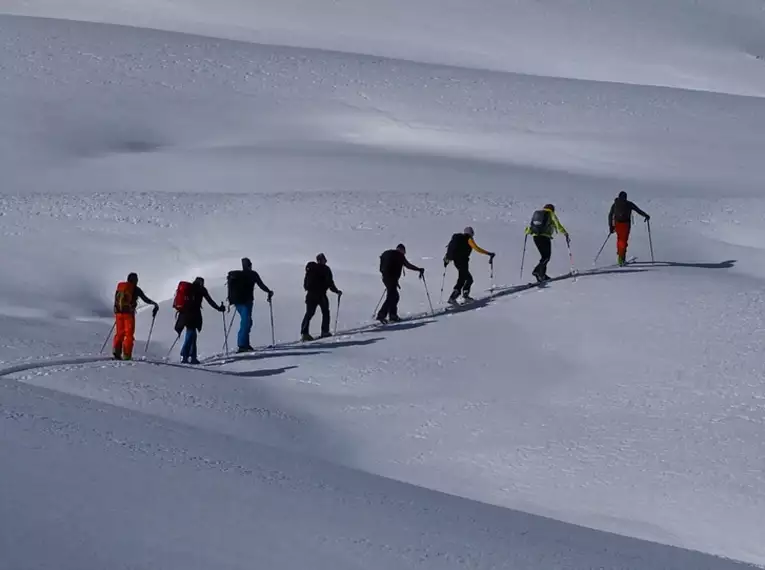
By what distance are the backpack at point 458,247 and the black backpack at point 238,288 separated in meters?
3.61

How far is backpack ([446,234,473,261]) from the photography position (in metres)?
21.1

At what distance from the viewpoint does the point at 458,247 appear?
21125mm

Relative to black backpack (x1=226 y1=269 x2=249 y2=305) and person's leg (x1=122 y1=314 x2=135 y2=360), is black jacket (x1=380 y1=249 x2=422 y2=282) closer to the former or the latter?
black backpack (x1=226 y1=269 x2=249 y2=305)

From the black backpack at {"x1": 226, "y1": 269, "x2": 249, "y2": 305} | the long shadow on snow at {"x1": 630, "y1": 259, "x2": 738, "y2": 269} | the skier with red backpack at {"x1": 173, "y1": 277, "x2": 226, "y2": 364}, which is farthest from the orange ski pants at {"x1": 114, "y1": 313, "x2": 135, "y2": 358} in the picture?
the long shadow on snow at {"x1": 630, "y1": 259, "x2": 738, "y2": 269}

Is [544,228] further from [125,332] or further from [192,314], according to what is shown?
[125,332]

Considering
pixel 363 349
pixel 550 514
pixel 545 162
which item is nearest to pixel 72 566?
pixel 550 514

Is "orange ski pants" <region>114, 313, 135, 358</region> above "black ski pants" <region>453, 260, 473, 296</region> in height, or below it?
below

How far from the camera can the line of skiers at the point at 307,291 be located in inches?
690

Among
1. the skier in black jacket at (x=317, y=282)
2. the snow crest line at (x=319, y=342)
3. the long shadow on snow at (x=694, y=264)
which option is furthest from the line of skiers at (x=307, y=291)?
the long shadow on snow at (x=694, y=264)

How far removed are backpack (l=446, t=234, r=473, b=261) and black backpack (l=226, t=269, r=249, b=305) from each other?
3.61 metres

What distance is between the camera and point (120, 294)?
57.2ft

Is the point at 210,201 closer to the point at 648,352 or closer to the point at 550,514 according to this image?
the point at 648,352

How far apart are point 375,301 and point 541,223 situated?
326 cm

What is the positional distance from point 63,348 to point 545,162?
17.1 meters
